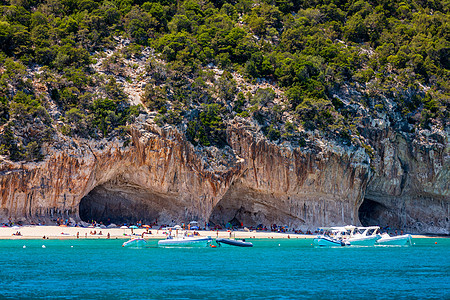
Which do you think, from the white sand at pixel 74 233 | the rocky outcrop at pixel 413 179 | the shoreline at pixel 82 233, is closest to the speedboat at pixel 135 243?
the shoreline at pixel 82 233

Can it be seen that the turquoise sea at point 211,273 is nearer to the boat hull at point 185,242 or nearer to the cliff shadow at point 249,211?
the boat hull at point 185,242

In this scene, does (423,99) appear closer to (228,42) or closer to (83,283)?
(228,42)

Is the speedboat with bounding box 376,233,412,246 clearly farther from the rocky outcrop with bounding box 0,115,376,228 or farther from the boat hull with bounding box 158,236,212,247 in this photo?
the boat hull with bounding box 158,236,212,247

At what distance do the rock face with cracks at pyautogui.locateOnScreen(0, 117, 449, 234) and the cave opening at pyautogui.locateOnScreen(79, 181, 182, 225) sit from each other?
0.34ft

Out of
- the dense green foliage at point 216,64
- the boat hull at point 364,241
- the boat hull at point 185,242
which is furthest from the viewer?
the dense green foliage at point 216,64

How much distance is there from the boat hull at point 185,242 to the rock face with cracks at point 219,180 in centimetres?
993

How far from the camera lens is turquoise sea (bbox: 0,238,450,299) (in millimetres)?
24625

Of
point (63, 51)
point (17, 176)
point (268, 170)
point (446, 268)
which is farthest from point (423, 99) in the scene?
point (17, 176)

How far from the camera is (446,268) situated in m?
34.9

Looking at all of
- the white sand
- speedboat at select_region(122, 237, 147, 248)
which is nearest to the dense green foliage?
the white sand

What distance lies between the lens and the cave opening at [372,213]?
70644 mm

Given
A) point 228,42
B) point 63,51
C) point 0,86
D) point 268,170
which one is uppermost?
point 228,42

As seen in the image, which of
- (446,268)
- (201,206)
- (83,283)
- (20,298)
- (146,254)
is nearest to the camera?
(20,298)

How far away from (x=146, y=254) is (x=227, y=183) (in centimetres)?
1921
